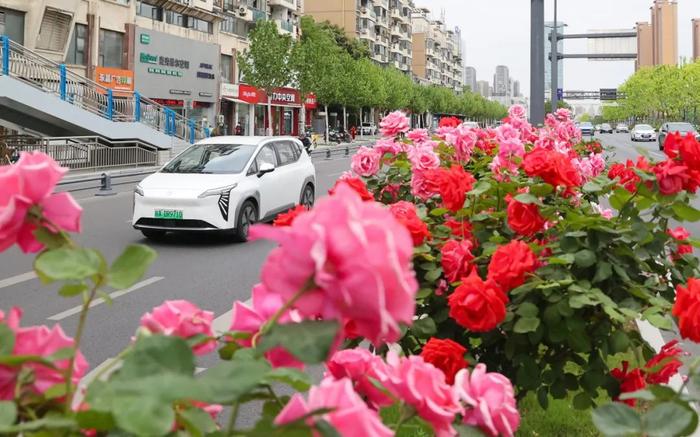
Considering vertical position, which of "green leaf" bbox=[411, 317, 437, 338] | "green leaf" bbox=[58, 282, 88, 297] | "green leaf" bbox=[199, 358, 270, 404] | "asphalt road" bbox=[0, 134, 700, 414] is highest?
"green leaf" bbox=[58, 282, 88, 297]

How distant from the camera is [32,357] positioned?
1099 millimetres

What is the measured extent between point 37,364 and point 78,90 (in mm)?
27052

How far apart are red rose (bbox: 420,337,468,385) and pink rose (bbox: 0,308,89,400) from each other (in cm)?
133

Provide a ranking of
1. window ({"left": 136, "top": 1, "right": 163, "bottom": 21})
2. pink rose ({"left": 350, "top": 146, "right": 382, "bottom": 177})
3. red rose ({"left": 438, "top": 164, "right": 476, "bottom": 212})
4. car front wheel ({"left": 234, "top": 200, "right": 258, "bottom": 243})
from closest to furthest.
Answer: red rose ({"left": 438, "top": 164, "right": 476, "bottom": 212}) < pink rose ({"left": 350, "top": 146, "right": 382, "bottom": 177}) < car front wheel ({"left": 234, "top": 200, "right": 258, "bottom": 243}) < window ({"left": 136, "top": 1, "right": 163, "bottom": 21})

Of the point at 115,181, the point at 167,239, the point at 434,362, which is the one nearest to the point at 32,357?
the point at 434,362

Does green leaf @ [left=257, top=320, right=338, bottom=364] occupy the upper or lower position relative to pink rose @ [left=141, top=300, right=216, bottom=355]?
upper

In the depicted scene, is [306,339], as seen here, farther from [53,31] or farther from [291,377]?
[53,31]

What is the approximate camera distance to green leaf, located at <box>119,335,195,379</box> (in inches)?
39.5

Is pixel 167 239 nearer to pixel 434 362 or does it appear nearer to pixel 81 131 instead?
pixel 434 362

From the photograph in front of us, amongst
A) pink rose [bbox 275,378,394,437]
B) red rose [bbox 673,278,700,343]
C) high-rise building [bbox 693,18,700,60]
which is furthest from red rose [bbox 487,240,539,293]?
high-rise building [bbox 693,18,700,60]

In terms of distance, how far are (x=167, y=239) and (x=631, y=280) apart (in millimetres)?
9952

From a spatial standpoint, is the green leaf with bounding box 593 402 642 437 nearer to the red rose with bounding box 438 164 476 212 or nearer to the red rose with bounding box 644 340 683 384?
the red rose with bounding box 644 340 683 384

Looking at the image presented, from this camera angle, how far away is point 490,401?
1559mm


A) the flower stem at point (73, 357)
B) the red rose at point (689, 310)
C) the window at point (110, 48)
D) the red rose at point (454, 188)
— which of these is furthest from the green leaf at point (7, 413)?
the window at point (110, 48)
